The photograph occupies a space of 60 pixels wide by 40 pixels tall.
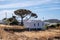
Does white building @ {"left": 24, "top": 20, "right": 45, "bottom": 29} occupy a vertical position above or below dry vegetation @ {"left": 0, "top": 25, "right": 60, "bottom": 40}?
below

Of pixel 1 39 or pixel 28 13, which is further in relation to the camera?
pixel 28 13

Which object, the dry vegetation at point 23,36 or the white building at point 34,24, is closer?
the dry vegetation at point 23,36

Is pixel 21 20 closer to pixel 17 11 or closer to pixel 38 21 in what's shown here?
pixel 17 11

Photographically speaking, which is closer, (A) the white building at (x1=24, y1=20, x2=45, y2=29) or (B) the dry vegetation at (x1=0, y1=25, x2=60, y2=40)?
(B) the dry vegetation at (x1=0, y1=25, x2=60, y2=40)

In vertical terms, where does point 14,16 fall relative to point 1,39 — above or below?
below

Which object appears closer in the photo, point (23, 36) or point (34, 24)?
point (23, 36)

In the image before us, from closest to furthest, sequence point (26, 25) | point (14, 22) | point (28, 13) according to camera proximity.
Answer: point (26, 25), point (14, 22), point (28, 13)

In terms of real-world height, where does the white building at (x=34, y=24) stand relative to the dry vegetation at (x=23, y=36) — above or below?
below

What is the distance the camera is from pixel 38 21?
73.0 meters

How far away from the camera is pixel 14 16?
277 ft

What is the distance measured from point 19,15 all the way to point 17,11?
2.01m

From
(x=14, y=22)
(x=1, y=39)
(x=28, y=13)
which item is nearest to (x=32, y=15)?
(x=28, y=13)

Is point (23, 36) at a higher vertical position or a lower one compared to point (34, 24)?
higher

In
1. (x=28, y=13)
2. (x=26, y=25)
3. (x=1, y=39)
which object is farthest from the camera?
(x=28, y=13)
